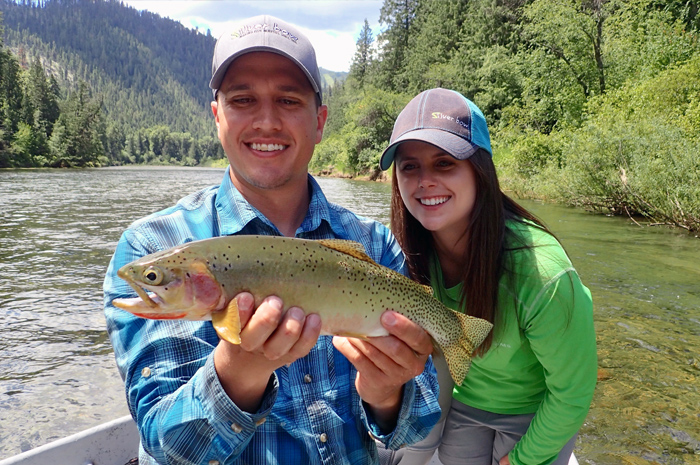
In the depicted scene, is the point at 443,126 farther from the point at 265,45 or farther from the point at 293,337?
the point at 293,337

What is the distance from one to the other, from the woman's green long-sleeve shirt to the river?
2125 millimetres

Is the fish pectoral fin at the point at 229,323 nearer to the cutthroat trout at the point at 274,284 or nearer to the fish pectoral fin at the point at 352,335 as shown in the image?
the cutthroat trout at the point at 274,284

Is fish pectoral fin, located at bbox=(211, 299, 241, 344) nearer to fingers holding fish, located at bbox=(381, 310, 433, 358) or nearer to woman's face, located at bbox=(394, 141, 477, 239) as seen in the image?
fingers holding fish, located at bbox=(381, 310, 433, 358)

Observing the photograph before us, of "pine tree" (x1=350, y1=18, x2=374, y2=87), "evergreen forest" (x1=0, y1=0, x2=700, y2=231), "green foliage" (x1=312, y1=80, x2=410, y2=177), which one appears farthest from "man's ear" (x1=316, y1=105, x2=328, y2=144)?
"pine tree" (x1=350, y1=18, x2=374, y2=87)

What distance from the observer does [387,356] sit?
190 cm

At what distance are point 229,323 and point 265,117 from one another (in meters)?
1.03

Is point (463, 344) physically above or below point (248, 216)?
below

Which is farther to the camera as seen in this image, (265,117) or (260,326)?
(265,117)

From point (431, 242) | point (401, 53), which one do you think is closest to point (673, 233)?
point (431, 242)

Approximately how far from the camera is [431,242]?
3.30 meters

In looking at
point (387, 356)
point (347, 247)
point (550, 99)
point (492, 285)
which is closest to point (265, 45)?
point (347, 247)

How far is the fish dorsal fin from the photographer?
198 cm

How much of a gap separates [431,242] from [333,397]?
5.15 ft

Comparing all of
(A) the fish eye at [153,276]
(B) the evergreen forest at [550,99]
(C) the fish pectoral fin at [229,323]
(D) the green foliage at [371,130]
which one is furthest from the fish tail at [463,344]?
(D) the green foliage at [371,130]
